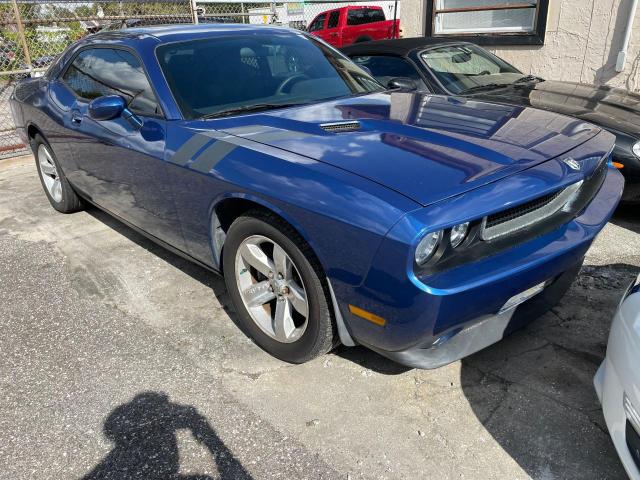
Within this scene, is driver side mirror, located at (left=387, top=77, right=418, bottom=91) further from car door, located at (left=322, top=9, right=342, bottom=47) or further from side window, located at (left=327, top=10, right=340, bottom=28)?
side window, located at (left=327, top=10, right=340, bottom=28)

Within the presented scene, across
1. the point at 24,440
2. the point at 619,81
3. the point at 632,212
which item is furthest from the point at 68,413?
the point at 619,81

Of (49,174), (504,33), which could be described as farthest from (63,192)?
(504,33)

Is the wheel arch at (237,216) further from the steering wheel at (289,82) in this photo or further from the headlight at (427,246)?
the steering wheel at (289,82)

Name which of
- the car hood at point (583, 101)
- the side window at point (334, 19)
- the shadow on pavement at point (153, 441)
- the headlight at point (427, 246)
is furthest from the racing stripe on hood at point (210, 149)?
the side window at point (334, 19)

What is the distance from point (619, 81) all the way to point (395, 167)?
7.18m

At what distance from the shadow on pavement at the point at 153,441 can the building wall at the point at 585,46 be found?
309 inches

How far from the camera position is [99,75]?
378cm

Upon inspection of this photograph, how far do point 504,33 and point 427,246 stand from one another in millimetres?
8056

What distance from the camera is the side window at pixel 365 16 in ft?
50.0

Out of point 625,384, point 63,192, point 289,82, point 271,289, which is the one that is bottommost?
point 63,192

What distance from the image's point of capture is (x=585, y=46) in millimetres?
7930

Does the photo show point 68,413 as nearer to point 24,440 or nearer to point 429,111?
point 24,440

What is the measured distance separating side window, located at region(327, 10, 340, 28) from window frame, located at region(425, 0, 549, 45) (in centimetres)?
657

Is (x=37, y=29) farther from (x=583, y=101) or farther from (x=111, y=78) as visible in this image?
(x=583, y=101)
